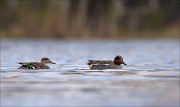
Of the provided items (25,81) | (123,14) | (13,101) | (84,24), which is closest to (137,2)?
(123,14)

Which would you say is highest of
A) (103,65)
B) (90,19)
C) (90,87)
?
(90,19)

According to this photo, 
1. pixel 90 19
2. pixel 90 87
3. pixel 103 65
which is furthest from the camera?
pixel 90 19

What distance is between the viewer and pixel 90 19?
63188mm

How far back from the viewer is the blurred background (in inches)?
2378

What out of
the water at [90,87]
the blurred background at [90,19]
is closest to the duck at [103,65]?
the water at [90,87]

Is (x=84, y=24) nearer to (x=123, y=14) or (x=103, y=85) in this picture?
(x=123, y=14)

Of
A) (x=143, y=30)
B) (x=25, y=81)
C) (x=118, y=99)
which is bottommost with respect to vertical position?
(x=118, y=99)

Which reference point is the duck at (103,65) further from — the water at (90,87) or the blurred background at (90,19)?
the blurred background at (90,19)

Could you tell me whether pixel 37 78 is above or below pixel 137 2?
below

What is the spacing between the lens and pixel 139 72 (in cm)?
2245

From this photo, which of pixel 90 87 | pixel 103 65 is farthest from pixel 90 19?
pixel 90 87

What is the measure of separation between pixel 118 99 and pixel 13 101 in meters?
1.96

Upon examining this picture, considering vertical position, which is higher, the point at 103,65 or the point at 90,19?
the point at 90,19

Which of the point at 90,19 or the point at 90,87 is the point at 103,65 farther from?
the point at 90,19
